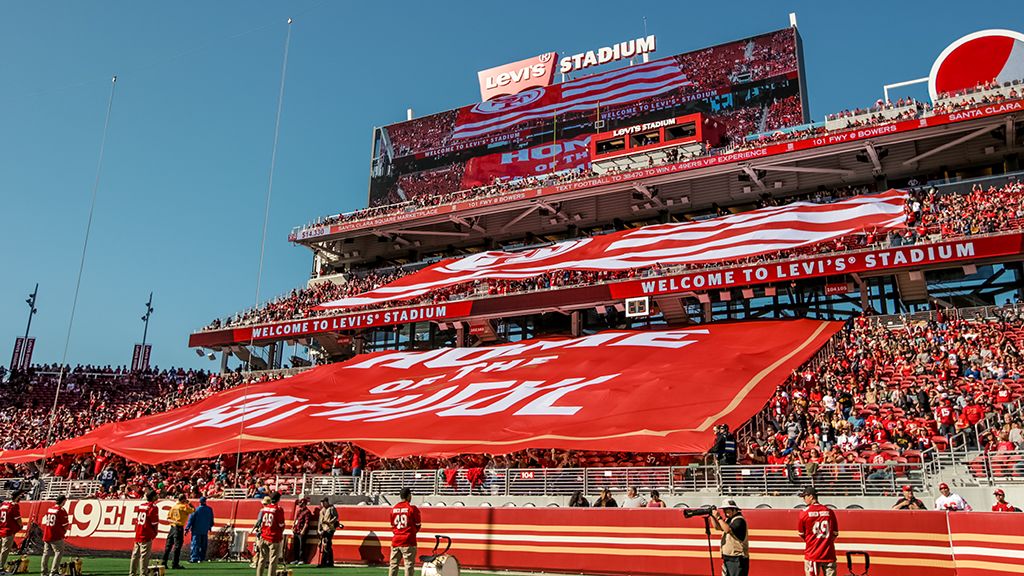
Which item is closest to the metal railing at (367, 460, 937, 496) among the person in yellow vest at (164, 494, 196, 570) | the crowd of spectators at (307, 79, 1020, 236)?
the person in yellow vest at (164, 494, 196, 570)

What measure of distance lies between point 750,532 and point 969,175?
3155 centimetres

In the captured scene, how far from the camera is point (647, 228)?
41.0 meters

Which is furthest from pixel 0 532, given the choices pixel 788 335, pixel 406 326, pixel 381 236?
pixel 381 236

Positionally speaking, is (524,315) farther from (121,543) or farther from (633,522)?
(633,522)

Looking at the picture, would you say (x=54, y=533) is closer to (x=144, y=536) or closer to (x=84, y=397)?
(x=144, y=536)

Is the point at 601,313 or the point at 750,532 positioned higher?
the point at 601,313

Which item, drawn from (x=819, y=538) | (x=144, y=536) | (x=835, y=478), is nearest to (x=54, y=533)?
(x=144, y=536)

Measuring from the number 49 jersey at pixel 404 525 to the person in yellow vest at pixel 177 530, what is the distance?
23.9 ft

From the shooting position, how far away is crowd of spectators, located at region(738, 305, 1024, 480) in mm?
18875

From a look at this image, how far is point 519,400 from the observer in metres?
25.7

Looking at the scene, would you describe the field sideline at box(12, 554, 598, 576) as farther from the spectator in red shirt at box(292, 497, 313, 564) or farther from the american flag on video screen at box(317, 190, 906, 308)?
the american flag on video screen at box(317, 190, 906, 308)

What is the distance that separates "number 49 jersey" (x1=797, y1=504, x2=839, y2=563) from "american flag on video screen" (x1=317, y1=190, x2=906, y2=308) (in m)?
22.7

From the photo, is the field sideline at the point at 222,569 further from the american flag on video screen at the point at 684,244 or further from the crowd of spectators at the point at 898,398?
the american flag on video screen at the point at 684,244

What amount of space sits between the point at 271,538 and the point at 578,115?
145ft
